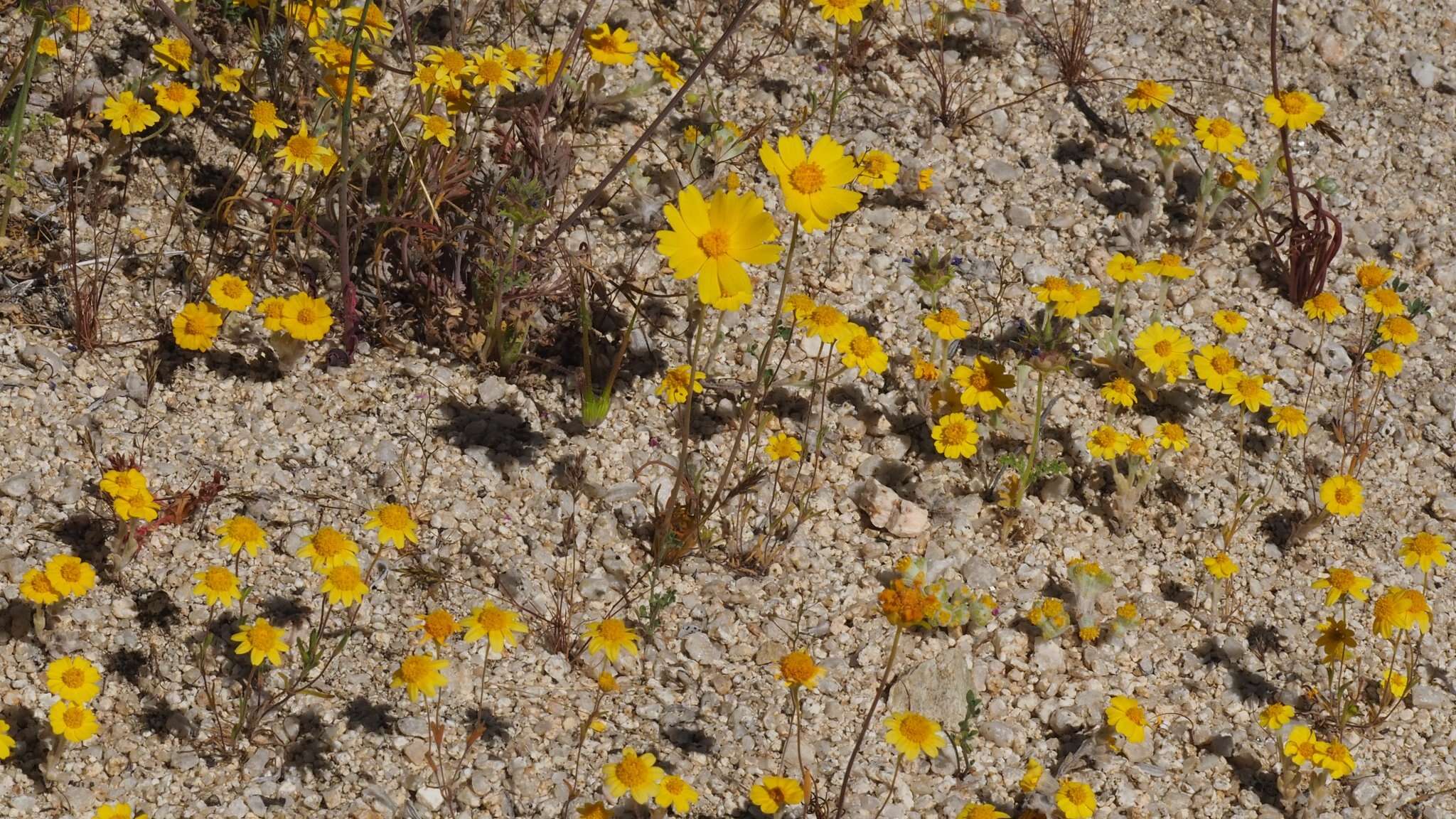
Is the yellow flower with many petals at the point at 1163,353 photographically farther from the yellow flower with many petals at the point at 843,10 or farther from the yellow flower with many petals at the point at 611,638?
the yellow flower with many petals at the point at 611,638

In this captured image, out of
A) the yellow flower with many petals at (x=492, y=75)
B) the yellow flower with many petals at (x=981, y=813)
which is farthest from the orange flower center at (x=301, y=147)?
the yellow flower with many petals at (x=981, y=813)

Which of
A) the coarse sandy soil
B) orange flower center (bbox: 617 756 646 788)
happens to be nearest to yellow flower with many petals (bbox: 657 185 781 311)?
the coarse sandy soil

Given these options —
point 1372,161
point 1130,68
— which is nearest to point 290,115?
point 1130,68

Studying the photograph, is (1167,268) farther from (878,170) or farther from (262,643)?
(262,643)

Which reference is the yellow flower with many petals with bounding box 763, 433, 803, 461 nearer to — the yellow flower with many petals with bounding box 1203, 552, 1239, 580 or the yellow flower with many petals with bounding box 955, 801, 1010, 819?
the yellow flower with many petals with bounding box 955, 801, 1010, 819

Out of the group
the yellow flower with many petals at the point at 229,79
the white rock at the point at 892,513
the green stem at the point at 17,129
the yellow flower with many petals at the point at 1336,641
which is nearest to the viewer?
the yellow flower with many petals at the point at 1336,641

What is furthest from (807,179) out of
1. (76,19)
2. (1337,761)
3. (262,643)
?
(76,19)

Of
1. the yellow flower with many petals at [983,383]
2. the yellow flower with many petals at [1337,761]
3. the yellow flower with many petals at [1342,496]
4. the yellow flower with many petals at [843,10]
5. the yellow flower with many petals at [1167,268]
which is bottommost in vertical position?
the yellow flower with many petals at [1337,761]
